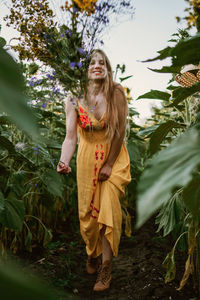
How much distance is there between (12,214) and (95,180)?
679 mm

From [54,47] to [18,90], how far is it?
1.20 meters

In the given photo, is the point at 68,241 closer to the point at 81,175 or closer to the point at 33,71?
the point at 81,175

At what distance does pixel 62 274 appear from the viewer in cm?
194

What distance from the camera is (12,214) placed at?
1.50 meters

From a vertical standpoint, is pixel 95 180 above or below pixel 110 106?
below

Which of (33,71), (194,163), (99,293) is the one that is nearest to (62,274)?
(99,293)

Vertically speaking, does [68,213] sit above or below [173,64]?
below

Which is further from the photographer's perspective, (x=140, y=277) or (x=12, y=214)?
(x=140, y=277)

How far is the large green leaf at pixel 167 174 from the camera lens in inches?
8.6

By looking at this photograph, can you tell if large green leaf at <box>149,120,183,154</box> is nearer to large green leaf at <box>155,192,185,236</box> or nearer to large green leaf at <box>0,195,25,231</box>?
large green leaf at <box>155,192,185,236</box>

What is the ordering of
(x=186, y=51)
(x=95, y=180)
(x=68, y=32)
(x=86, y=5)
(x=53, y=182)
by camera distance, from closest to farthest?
1. (x=186, y=51)
2. (x=86, y=5)
3. (x=68, y=32)
4. (x=53, y=182)
5. (x=95, y=180)

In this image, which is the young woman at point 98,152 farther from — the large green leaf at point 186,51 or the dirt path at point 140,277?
the large green leaf at point 186,51

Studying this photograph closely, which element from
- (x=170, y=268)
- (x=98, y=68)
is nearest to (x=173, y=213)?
(x=170, y=268)

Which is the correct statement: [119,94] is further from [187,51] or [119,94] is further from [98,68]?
[187,51]
